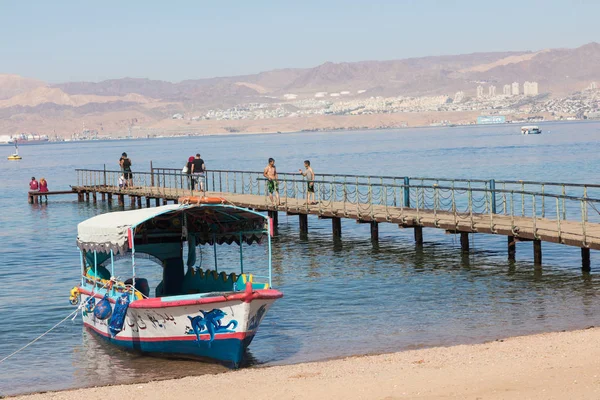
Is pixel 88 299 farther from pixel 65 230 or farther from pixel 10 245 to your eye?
pixel 65 230

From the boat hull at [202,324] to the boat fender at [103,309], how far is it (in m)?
1.28

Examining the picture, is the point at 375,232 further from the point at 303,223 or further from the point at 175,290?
the point at 175,290

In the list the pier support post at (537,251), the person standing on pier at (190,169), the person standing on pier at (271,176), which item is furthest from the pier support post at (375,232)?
the person standing on pier at (190,169)

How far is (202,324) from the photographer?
18.2 m

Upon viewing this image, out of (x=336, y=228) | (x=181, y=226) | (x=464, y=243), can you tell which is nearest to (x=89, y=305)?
(x=181, y=226)

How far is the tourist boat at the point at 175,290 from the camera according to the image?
18.0m

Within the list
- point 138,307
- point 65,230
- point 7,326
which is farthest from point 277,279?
point 65,230

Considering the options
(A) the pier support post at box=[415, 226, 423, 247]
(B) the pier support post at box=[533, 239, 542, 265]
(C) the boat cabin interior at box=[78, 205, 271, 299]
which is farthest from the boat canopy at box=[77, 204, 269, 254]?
(A) the pier support post at box=[415, 226, 423, 247]

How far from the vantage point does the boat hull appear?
17.8 meters

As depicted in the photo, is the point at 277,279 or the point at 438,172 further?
the point at 438,172

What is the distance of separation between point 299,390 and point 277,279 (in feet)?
49.2

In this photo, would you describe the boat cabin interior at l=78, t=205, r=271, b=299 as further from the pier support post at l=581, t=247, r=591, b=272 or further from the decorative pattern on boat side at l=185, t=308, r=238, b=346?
the pier support post at l=581, t=247, r=591, b=272

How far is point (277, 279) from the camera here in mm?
30266

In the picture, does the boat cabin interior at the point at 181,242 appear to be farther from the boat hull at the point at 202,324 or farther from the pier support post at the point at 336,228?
the pier support post at the point at 336,228
